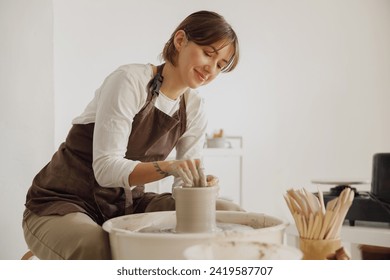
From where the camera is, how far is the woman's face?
1.02 metres

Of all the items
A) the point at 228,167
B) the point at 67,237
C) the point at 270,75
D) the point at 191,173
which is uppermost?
the point at 270,75

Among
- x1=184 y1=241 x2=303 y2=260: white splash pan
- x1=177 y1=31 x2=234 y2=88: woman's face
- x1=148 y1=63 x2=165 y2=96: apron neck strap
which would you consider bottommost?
x1=184 y1=241 x2=303 y2=260: white splash pan

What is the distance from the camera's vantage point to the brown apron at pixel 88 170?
1042mm

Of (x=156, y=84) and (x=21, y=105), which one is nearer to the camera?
(x=156, y=84)

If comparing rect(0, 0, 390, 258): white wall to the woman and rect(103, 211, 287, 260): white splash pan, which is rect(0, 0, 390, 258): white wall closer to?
the woman

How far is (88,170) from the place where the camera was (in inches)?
41.6

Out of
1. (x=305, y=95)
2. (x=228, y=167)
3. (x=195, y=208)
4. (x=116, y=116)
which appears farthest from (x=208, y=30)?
(x=305, y=95)

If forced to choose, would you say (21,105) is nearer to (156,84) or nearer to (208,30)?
(156,84)

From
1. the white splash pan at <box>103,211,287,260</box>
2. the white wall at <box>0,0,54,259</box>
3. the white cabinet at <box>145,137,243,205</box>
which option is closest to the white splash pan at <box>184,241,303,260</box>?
the white splash pan at <box>103,211,287,260</box>

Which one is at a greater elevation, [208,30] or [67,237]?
[208,30]

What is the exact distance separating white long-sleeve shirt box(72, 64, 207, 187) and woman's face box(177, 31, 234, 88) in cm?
8

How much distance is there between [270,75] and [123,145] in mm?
1698
